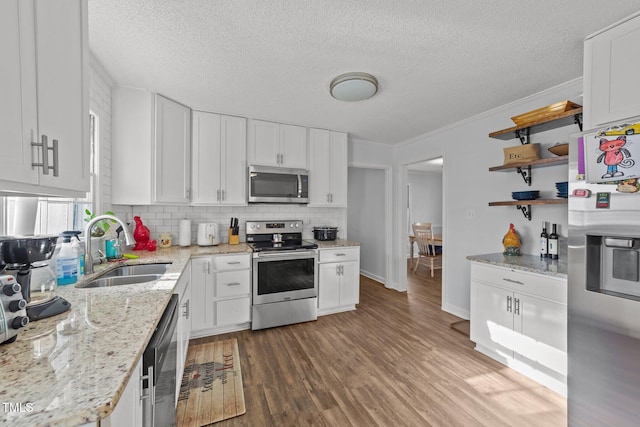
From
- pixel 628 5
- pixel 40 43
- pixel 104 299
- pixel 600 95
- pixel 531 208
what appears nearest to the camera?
pixel 40 43

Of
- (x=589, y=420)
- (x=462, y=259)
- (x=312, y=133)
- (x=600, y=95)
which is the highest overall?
(x=312, y=133)

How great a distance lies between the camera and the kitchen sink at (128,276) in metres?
1.66

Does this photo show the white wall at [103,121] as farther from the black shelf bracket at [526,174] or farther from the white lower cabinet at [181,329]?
the black shelf bracket at [526,174]

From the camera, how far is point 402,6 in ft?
4.69

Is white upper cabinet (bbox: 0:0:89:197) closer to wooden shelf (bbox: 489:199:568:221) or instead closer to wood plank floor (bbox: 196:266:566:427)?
wood plank floor (bbox: 196:266:566:427)

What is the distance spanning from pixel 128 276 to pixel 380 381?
2002 millimetres

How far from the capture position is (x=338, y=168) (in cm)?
364

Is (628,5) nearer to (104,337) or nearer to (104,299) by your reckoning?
(104,337)

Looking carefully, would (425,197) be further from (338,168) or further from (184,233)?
(184,233)

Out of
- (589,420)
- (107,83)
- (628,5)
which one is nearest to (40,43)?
(107,83)

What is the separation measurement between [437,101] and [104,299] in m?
3.04

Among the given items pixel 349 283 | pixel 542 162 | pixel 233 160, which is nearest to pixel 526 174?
pixel 542 162

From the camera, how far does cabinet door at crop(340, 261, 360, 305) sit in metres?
3.34

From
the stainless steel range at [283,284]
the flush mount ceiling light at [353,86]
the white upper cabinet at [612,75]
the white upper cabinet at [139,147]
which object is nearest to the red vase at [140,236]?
the white upper cabinet at [139,147]
